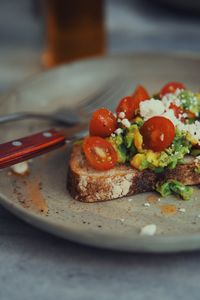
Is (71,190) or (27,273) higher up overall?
(71,190)

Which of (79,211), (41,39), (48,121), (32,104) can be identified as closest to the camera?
(79,211)

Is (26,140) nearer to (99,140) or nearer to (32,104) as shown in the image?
(99,140)

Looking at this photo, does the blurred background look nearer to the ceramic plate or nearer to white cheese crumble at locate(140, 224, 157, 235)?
the ceramic plate

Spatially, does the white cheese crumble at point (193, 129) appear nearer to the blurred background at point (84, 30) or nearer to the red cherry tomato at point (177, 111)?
the red cherry tomato at point (177, 111)

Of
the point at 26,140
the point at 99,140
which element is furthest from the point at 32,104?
the point at 99,140

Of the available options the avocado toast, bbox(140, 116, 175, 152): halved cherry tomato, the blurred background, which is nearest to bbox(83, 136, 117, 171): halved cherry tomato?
the avocado toast

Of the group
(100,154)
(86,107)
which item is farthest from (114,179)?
(86,107)
